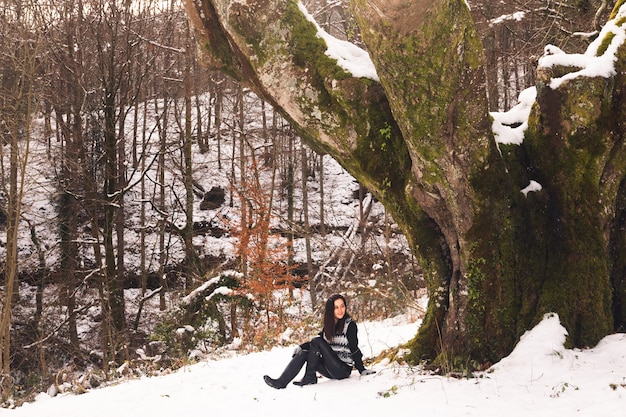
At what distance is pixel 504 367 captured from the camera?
16.3ft

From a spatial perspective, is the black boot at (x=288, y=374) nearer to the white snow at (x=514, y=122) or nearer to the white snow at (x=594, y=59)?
the white snow at (x=514, y=122)

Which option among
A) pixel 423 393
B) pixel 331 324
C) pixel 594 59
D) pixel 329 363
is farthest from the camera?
pixel 331 324

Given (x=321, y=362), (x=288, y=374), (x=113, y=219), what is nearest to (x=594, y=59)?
(x=321, y=362)

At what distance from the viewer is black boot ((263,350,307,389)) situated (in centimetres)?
591

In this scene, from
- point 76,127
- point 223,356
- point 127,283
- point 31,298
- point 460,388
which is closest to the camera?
point 460,388

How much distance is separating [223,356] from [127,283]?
42.4ft

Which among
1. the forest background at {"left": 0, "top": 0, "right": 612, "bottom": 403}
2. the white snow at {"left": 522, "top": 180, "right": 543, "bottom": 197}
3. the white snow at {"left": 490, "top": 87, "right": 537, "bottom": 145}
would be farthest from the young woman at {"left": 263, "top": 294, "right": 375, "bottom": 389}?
the forest background at {"left": 0, "top": 0, "right": 612, "bottom": 403}

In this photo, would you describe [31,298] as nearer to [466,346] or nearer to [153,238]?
[153,238]

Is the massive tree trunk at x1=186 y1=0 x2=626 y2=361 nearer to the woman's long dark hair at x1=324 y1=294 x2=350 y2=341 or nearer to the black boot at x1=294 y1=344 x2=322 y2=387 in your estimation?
the woman's long dark hair at x1=324 y1=294 x2=350 y2=341

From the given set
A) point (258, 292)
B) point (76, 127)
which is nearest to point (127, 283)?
point (76, 127)

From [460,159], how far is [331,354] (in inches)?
99.5

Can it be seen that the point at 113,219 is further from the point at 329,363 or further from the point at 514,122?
the point at 514,122

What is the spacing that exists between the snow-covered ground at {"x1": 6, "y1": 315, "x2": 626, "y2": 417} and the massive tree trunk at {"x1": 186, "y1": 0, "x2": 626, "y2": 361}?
270 millimetres

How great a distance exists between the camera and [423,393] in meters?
4.74
